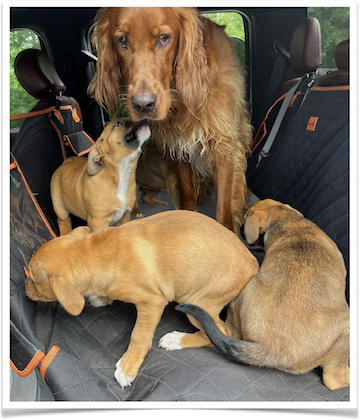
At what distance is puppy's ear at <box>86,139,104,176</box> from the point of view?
2.39 m

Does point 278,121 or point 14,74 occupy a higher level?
point 14,74

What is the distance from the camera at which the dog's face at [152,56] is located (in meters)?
1.96

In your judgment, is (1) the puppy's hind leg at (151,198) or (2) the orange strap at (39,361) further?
(1) the puppy's hind leg at (151,198)

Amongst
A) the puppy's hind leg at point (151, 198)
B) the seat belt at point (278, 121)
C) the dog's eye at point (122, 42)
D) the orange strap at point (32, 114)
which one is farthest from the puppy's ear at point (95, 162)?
the seat belt at point (278, 121)

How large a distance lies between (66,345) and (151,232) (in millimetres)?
711

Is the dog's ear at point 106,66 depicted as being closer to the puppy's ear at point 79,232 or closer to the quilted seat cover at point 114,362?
the quilted seat cover at point 114,362

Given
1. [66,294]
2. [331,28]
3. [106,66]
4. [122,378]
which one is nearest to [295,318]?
[122,378]

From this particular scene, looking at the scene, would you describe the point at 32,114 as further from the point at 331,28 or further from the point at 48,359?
the point at 331,28

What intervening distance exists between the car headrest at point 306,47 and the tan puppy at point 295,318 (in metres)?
1.72

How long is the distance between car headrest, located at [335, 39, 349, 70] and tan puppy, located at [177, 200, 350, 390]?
1205 mm

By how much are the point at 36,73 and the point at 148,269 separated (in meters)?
1.85

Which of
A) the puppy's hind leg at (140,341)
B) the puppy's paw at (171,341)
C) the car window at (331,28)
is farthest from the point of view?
the car window at (331,28)

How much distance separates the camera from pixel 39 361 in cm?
155

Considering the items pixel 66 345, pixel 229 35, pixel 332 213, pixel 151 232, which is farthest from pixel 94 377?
pixel 229 35
